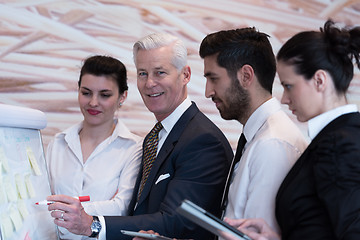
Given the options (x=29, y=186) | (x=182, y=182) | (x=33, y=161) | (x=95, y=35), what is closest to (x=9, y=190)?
(x=29, y=186)

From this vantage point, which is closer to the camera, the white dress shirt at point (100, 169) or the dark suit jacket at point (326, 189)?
the dark suit jacket at point (326, 189)

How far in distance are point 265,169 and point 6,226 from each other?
924mm

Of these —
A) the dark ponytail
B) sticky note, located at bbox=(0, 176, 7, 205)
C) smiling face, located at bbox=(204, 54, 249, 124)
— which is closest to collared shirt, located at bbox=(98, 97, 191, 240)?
smiling face, located at bbox=(204, 54, 249, 124)

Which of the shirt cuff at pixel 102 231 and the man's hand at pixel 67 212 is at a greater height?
the man's hand at pixel 67 212

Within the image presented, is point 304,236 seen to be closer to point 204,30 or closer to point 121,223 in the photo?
point 121,223

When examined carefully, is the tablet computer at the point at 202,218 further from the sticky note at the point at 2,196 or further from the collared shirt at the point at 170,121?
the collared shirt at the point at 170,121

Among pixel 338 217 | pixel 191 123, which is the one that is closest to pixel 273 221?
pixel 338 217

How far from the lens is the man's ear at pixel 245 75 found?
2.06 meters

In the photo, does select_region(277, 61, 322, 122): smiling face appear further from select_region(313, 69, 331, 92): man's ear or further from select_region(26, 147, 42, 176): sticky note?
select_region(26, 147, 42, 176): sticky note

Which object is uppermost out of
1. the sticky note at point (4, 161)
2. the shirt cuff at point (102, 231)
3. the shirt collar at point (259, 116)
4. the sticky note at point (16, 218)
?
the shirt collar at point (259, 116)

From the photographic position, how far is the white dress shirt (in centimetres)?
252

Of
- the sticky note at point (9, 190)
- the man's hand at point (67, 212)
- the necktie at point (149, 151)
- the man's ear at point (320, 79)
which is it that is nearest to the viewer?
the man's ear at point (320, 79)

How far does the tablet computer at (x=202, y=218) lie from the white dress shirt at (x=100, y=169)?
1.17 m

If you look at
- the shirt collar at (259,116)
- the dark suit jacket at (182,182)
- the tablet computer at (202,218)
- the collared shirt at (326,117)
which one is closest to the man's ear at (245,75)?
the shirt collar at (259,116)
